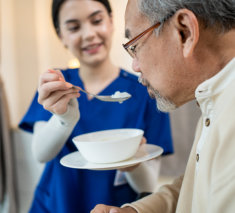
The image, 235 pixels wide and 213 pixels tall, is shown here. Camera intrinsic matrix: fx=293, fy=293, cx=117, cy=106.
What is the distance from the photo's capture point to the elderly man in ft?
1.62

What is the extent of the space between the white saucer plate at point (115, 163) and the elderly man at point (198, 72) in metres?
0.10

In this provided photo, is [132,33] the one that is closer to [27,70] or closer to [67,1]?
[67,1]

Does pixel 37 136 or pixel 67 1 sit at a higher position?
pixel 67 1

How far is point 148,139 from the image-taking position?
3.50 ft

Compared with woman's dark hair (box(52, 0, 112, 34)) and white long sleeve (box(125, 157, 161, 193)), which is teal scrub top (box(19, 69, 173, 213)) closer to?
white long sleeve (box(125, 157, 161, 193))

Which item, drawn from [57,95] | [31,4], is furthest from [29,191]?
[31,4]

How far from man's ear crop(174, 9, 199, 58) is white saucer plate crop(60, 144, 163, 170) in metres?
0.29

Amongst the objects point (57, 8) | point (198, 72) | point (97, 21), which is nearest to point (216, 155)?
point (198, 72)

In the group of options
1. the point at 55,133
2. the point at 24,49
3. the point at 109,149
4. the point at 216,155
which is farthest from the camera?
the point at 24,49

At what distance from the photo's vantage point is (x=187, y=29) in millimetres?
586

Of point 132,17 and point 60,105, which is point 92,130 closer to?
point 60,105

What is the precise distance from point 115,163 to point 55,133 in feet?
0.83

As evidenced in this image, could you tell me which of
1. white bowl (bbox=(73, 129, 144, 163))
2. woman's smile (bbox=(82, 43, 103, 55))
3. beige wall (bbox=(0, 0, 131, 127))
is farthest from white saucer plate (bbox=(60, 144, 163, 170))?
beige wall (bbox=(0, 0, 131, 127))

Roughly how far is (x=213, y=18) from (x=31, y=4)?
7.83 feet
